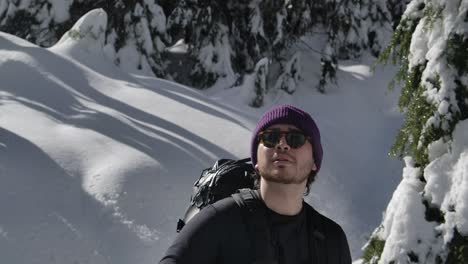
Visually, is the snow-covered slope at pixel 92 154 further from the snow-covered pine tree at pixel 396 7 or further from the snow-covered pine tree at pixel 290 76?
the snow-covered pine tree at pixel 396 7

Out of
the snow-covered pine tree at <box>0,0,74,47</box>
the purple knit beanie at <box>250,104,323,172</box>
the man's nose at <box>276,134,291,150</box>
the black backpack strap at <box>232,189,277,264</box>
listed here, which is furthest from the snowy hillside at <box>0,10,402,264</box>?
the black backpack strap at <box>232,189,277,264</box>

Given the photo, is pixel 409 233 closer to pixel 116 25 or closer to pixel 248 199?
pixel 248 199

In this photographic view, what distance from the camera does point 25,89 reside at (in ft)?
34.6

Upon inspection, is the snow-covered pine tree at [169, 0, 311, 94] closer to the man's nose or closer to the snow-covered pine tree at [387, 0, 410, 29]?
the snow-covered pine tree at [387, 0, 410, 29]

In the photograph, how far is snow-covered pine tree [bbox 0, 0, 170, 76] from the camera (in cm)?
1538

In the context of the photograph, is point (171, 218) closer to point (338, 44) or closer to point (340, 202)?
point (340, 202)

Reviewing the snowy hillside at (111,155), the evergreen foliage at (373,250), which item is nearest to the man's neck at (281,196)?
the evergreen foliage at (373,250)

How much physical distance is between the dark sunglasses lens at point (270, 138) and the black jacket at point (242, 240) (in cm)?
23

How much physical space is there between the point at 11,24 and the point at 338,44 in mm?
7775

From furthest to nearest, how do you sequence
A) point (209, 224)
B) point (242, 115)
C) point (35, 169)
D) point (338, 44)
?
point (338, 44)
point (242, 115)
point (35, 169)
point (209, 224)

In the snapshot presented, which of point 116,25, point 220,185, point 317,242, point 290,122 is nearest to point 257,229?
point 317,242

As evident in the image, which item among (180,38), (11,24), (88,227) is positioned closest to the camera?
(88,227)

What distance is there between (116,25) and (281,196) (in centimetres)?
1377

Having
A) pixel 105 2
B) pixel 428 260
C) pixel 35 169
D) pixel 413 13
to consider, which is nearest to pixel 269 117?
pixel 428 260
